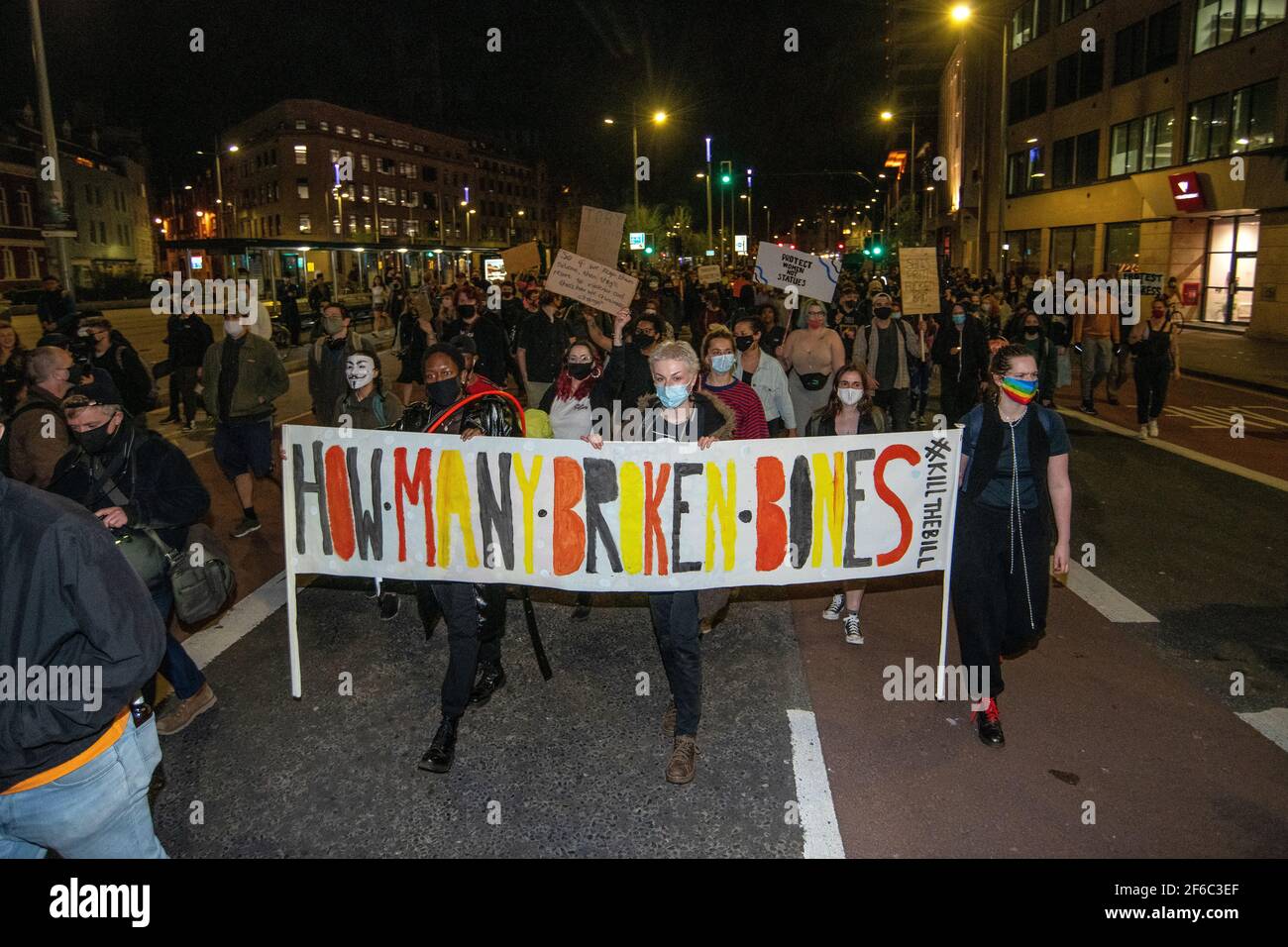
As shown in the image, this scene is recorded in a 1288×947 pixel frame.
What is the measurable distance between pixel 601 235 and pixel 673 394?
25.0 feet

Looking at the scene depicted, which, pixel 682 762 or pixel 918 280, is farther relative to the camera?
pixel 918 280

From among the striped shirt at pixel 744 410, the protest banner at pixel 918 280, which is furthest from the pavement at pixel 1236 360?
the striped shirt at pixel 744 410

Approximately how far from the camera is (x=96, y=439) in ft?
14.6

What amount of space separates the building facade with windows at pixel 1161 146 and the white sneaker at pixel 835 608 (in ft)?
71.8

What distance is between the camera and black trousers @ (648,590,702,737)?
4383 millimetres

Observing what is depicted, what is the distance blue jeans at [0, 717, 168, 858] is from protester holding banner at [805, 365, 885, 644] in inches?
170

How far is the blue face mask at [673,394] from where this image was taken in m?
4.61

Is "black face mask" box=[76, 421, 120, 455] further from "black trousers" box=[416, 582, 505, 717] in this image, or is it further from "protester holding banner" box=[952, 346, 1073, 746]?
"protester holding banner" box=[952, 346, 1073, 746]

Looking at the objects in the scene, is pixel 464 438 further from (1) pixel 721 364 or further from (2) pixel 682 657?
(1) pixel 721 364

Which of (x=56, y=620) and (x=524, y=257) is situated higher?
(x=524, y=257)

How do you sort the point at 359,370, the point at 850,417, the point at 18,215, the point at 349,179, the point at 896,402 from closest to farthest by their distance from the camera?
the point at 850,417 < the point at 359,370 < the point at 896,402 < the point at 18,215 < the point at 349,179

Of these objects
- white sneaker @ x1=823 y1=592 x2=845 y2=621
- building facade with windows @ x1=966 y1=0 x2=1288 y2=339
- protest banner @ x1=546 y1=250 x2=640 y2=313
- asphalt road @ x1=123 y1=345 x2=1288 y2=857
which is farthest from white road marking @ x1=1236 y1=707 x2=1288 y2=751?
building facade with windows @ x1=966 y1=0 x2=1288 y2=339

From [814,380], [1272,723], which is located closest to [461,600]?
[1272,723]

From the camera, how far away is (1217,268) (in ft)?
95.5
